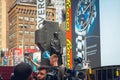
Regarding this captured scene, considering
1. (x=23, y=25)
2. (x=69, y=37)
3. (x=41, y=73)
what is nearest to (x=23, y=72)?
(x=41, y=73)

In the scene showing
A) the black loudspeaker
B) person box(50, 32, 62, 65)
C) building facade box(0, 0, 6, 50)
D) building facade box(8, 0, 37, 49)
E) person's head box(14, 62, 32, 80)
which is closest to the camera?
person's head box(14, 62, 32, 80)

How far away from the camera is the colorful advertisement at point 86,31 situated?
40.7 meters

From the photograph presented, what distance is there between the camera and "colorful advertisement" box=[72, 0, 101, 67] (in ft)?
134

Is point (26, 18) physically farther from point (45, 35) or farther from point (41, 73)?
point (41, 73)

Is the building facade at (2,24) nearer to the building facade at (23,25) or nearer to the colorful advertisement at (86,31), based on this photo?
the building facade at (23,25)

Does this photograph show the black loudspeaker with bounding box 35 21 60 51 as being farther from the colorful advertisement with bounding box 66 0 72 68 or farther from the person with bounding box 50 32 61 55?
the colorful advertisement with bounding box 66 0 72 68

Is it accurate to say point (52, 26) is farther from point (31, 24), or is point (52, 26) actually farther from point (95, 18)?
point (31, 24)

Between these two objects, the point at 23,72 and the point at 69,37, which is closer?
the point at 23,72

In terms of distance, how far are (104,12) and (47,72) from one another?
3290 centimetres

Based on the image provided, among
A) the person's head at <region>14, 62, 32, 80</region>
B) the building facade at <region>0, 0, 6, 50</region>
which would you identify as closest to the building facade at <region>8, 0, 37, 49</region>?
the building facade at <region>0, 0, 6, 50</region>

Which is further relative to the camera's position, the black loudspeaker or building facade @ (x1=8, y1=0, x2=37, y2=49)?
building facade @ (x1=8, y1=0, x2=37, y2=49)

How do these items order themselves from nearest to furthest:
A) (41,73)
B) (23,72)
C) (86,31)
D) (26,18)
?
(23,72) → (41,73) → (86,31) → (26,18)

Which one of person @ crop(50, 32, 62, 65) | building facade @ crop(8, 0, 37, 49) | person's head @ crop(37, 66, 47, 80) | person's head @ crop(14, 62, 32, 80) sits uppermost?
building facade @ crop(8, 0, 37, 49)

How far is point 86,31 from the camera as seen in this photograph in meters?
43.3
